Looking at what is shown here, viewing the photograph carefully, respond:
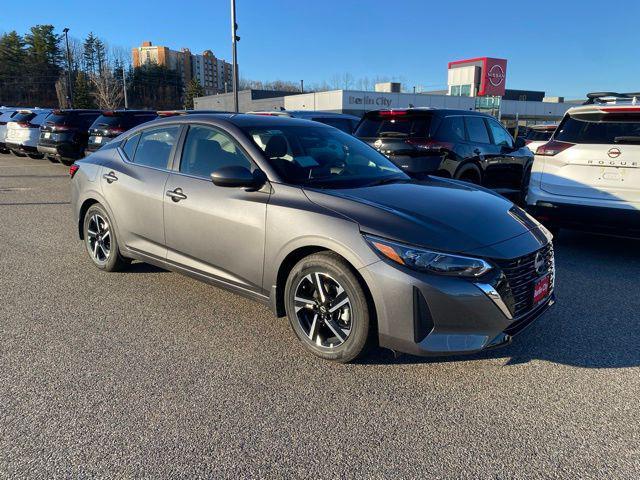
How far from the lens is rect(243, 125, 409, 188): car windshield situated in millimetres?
3801

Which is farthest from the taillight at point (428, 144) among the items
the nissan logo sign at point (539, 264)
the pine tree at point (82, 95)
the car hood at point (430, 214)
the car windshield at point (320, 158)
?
the pine tree at point (82, 95)

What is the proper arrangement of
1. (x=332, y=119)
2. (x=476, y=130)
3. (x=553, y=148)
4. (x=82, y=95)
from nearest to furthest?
(x=553, y=148) < (x=476, y=130) < (x=332, y=119) < (x=82, y=95)

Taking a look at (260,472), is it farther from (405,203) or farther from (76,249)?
(76,249)

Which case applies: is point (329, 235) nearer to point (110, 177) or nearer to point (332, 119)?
point (110, 177)

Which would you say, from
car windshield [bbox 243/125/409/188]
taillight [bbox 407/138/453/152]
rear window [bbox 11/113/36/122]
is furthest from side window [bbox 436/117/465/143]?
rear window [bbox 11/113/36/122]

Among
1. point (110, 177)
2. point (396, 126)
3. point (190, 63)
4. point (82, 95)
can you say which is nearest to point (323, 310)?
point (110, 177)

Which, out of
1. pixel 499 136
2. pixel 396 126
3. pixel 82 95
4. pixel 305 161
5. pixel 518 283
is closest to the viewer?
pixel 518 283

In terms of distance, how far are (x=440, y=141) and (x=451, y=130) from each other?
0.38m

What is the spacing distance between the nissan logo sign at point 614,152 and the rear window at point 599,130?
0.34 ft

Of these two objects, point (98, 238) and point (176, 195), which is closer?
point (176, 195)

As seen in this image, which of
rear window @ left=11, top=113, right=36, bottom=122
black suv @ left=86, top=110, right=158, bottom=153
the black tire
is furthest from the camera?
rear window @ left=11, top=113, right=36, bottom=122

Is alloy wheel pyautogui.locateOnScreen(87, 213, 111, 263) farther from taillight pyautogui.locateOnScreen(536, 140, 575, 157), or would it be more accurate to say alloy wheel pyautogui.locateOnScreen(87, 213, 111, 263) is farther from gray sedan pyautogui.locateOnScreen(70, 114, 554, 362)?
taillight pyautogui.locateOnScreen(536, 140, 575, 157)

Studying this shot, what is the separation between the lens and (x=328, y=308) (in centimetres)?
329

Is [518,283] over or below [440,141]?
below
